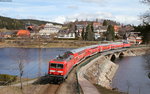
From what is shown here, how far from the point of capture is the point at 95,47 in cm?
5653

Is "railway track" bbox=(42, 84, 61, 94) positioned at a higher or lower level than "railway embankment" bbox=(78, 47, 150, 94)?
higher

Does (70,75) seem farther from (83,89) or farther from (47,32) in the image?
(47,32)

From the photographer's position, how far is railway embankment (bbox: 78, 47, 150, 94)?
2407 centimetres

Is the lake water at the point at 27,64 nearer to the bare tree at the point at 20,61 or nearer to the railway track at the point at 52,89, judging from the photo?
the bare tree at the point at 20,61

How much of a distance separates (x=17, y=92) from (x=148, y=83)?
81.8 feet

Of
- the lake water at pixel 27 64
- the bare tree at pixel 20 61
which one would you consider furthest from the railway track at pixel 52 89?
the lake water at pixel 27 64

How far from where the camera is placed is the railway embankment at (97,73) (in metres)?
24.1

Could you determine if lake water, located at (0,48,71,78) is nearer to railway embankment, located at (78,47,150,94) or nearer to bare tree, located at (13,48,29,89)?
bare tree, located at (13,48,29,89)

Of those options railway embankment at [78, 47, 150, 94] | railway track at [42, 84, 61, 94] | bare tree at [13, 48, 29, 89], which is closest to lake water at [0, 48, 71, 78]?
bare tree at [13, 48, 29, 89]

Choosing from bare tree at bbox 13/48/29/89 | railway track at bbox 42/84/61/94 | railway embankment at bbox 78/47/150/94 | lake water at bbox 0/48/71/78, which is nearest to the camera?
railway track at bbox 42/84/61/94

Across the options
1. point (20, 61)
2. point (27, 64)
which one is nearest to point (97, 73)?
point (20, 61)

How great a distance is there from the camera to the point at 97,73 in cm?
3900

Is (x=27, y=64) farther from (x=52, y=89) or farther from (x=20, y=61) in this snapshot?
(x=52, y=89)

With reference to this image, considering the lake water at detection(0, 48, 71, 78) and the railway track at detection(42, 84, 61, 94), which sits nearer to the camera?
the railway track at detection(42, 84, 61, 94)
